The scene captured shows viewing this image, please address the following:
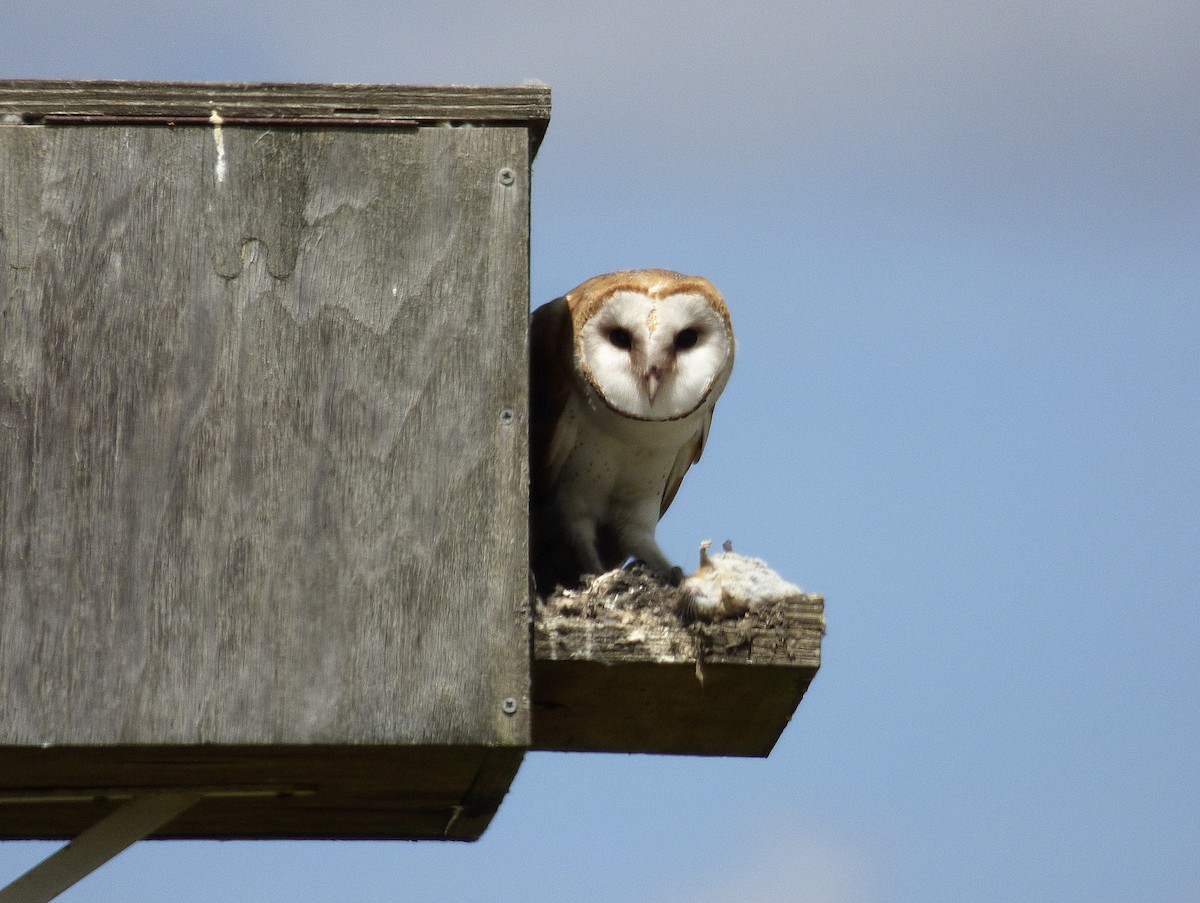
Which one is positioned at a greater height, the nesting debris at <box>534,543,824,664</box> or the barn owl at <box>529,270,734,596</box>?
the barn owl at <box>529,270,734,596</box>

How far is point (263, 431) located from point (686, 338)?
3.65 feet

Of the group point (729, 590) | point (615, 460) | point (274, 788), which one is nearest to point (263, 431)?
point (274, 788)

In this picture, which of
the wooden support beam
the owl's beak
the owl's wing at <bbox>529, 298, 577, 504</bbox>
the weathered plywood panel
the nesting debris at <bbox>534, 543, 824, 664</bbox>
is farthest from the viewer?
the owl's wing at <bbox>529, 298, 577, 504</bbox>

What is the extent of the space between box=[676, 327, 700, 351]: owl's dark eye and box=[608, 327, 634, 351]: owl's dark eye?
0.33ft

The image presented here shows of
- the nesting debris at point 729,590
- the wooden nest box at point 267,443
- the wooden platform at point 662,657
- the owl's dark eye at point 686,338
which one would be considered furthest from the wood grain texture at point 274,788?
the owl's dark eye at point 686,338

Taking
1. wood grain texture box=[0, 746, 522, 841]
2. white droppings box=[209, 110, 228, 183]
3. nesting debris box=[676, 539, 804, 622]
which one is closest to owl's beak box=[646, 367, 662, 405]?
nesting debris box=[676, 539, 804, 622]

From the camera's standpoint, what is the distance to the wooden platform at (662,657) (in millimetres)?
3412

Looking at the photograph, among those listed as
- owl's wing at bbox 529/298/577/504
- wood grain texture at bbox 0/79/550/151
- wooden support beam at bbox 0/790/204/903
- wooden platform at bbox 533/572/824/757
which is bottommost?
wooden support beam at bbox 0/790/204/903

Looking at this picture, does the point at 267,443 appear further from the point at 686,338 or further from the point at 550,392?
the point at 686,338

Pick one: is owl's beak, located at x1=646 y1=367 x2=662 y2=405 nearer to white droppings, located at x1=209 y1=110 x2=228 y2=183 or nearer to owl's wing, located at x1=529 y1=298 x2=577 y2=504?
owl's wing, located at x1=529 y1=298 x2=577 y2=504

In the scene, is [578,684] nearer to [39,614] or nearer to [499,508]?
[499,508]

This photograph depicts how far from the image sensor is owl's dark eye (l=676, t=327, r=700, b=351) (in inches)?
163

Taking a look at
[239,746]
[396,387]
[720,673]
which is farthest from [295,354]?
[720,673]

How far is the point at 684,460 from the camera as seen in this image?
4.49 m
